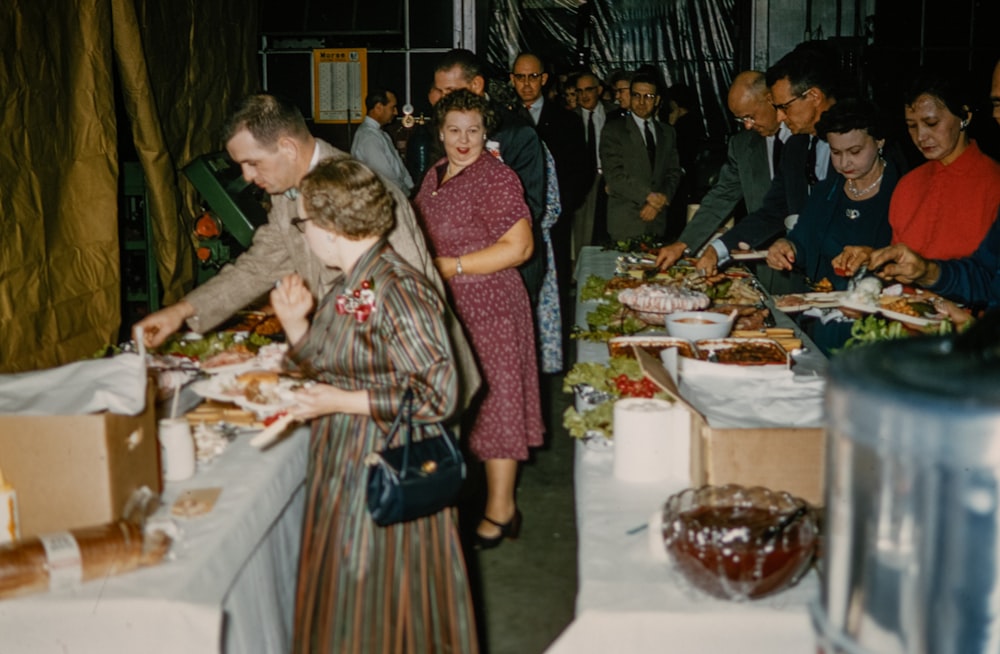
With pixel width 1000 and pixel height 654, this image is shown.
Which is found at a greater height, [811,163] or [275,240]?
[811,163]

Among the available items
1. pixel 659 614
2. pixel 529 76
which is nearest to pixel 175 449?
pixel 659 614

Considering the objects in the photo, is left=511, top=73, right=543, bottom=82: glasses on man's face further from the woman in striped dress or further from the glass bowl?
the glass bowl

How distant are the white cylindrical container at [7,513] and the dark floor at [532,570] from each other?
1532mm

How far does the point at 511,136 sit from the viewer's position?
3.88m

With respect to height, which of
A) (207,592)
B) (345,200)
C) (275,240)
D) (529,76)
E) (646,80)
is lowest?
(207,592)

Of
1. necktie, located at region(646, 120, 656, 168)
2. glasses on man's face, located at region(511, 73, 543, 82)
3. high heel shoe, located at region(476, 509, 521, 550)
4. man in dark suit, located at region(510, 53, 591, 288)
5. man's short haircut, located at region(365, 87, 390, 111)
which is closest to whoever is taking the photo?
high heel shoe, located at region(476, 509, 521, 550)

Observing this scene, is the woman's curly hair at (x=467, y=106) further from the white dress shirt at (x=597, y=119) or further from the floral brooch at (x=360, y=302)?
the white dress shirt at (x=597, y=119)

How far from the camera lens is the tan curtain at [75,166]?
13.9 ft

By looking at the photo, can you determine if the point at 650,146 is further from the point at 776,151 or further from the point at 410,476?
the point at 410,476

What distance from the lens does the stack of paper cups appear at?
6.41 ft

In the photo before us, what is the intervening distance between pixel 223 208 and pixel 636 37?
21.3 feet

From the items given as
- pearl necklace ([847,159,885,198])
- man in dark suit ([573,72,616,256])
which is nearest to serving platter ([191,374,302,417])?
pearl necklace ([847,159,885,198])

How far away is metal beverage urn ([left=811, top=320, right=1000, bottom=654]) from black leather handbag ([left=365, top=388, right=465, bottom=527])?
1010mm

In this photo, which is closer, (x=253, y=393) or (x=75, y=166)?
(x=253, y=393)
